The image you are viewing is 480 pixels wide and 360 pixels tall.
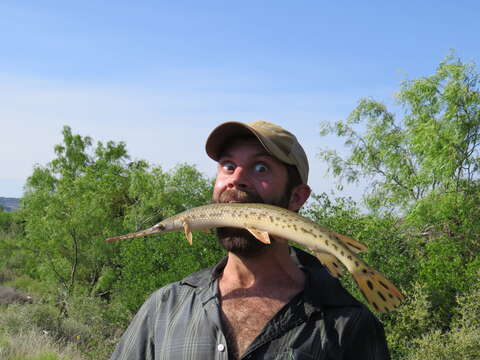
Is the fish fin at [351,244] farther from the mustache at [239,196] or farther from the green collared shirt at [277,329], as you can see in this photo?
the mustache at [239,196]

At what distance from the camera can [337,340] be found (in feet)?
8.48

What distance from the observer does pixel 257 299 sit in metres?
2.82

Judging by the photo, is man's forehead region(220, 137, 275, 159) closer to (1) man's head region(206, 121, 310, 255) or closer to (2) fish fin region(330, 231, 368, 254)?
(1) man's head region(206, 121, 310, 255)

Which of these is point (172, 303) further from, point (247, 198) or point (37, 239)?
point (37, 239)

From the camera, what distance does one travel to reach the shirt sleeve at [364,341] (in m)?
2.61

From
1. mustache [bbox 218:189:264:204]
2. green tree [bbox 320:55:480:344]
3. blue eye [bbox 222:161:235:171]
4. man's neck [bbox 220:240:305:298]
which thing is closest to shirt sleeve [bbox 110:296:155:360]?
man's neck [bbox 220:240:305:298]

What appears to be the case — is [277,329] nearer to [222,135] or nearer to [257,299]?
[257,299]

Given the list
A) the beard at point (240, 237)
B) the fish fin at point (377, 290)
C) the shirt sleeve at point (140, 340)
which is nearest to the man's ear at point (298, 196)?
the beard at point (240, 237)

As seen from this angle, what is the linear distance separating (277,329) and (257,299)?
0.23 m

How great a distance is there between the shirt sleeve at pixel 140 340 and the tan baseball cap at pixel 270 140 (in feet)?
3.00

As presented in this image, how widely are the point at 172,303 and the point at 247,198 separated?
2.27 feet

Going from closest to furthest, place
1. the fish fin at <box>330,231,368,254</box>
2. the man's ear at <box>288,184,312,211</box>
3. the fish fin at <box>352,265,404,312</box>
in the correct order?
the fish fin at <box>352,265,404,312</box>
the fish fin at <box>330,231,368,254</box>
the man's ear at <box>288,184,312,211</box>

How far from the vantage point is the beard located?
9.01ft

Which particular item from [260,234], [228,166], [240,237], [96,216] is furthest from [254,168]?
[96,216]
